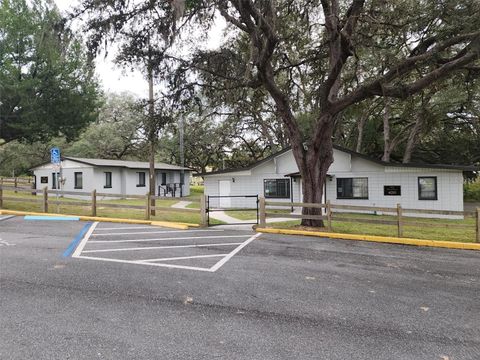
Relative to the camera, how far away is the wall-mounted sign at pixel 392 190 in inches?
693

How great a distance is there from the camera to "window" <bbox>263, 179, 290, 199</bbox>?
65.5 feet

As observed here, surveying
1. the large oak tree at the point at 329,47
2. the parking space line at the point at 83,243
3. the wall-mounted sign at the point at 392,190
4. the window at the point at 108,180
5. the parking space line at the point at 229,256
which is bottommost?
the parking space line at the point at 229,256

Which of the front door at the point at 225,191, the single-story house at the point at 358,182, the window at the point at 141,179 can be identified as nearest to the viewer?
the single-story house at the point at 358,182

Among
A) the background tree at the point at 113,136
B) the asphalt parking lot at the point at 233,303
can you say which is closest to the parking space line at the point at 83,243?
the asphalt parking lot at the point at 233,303

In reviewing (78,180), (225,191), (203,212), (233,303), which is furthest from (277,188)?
(233,303)

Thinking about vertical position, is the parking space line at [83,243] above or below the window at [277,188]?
below

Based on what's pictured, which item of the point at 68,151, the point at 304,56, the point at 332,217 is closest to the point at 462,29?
the point at 304,56

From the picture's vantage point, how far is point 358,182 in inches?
731

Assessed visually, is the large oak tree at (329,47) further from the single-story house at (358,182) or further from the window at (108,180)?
the window at (108,180)

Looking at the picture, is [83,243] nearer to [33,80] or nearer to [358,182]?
[33,80]

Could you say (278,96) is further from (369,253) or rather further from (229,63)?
(369,253)

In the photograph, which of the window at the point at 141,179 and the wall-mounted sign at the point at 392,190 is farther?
the window at the point at 141,179

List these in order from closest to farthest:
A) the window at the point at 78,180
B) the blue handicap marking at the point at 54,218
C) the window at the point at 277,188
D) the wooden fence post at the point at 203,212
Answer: the wooden fence post at the point at 203,212 < the blue handicap marking at the point at 54,218 < the window at the point at 277,188 < the window at the point at 78,180

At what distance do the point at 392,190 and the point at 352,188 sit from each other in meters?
2.07
